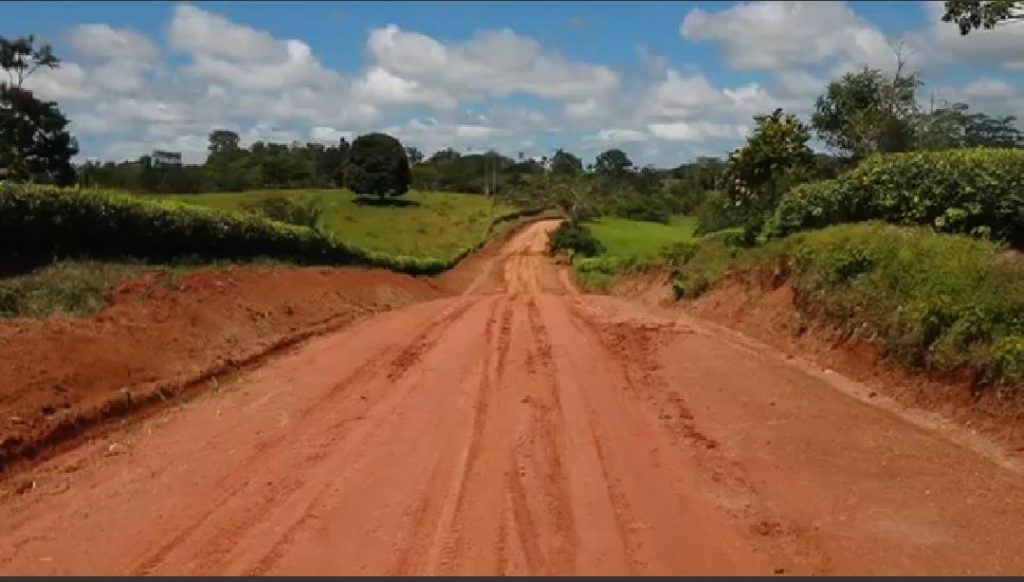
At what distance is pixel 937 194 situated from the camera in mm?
15133

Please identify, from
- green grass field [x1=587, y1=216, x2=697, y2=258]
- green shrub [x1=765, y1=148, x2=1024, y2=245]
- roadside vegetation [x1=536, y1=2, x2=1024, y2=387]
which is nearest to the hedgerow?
roadside vegetation [x1=536, y1=2, x2=1024, y2=387]

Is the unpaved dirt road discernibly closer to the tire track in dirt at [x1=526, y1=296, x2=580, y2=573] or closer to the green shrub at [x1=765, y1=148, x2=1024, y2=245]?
the tire track in dirt at [x1=526, y1=296, x2=580, y2=573]

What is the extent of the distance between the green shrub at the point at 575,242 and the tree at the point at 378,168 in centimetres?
2135

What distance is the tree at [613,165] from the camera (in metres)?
120

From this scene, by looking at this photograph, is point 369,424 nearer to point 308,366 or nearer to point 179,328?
point 308,366

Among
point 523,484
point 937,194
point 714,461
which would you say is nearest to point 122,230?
point 523,484

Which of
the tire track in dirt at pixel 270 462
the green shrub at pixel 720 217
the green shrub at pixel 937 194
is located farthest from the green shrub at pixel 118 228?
the green shrub at pixel 720 217

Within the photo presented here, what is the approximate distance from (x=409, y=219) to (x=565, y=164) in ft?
145

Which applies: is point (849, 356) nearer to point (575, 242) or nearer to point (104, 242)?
point (104, 242)

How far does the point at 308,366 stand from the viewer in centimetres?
1402

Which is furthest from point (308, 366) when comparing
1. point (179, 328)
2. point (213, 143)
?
point (213, 143)

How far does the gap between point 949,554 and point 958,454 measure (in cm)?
255

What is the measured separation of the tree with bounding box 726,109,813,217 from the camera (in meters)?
27.1

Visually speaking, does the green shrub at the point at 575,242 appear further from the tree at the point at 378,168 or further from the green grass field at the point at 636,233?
the tree at the point at 378,168
